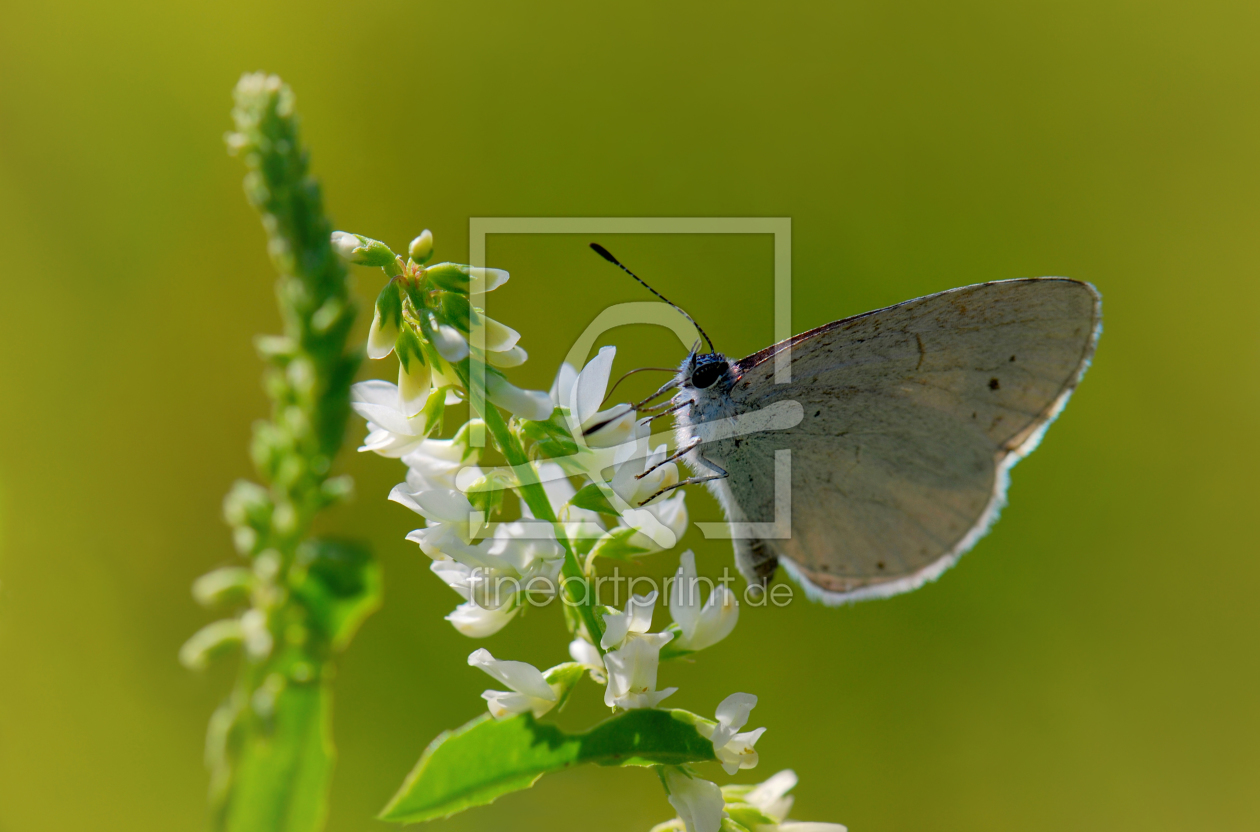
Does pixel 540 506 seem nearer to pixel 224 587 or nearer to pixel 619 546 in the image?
pixel 619 546

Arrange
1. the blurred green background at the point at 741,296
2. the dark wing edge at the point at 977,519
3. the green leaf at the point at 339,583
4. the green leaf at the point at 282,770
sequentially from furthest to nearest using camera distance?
the blurred green background at the point at 741,296 < the dark wing edge at the point at 977,519 < the green leaf at the point at 339,583 < the green leaf at the point at 282,770

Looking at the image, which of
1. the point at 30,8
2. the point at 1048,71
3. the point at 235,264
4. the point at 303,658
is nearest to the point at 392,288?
the point at 303,658

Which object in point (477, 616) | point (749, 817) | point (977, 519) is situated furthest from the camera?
point (977, 519)

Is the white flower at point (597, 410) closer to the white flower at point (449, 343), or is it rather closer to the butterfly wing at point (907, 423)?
the white flower at point (449, 343)

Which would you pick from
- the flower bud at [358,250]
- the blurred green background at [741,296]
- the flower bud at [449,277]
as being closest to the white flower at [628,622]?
the flower bud at [449,277]

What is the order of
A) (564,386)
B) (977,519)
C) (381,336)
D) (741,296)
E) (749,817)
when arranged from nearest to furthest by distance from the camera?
(381,336) → (749,817) → (564,386) → (977,519) → (741,296)

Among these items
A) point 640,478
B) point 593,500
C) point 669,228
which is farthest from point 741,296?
point 593,500

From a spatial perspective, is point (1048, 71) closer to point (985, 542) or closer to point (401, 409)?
point (985, 542)

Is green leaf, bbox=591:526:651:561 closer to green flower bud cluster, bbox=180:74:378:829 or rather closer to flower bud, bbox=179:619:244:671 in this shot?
green flower bud cluster, bbox=180:74:378:829
